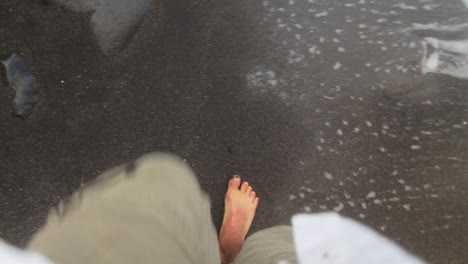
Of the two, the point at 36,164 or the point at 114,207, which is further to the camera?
the point at 36,164

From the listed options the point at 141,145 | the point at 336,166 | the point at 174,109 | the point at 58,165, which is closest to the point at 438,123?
the point at 336,166

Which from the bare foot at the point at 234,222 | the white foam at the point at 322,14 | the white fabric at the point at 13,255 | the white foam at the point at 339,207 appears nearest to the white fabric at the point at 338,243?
the white foam at the point at 339,207

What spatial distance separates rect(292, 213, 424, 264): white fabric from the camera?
1.81 metres

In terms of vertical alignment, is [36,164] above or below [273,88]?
below

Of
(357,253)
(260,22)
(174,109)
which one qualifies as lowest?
(357,253)

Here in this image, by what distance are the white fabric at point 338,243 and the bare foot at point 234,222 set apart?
0.71 feet

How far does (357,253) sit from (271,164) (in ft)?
1.77

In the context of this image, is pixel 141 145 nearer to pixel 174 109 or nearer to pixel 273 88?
pixel 174 109

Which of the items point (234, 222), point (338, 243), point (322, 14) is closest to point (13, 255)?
point (234, 222)

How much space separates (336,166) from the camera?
1.85m

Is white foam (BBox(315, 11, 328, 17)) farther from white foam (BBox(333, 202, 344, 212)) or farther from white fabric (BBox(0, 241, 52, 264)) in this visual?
white fabric (BBox(0, 241, 52, 264))

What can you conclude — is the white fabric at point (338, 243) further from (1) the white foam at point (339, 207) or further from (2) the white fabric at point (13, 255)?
(2) the white fabric at point (13, 255)

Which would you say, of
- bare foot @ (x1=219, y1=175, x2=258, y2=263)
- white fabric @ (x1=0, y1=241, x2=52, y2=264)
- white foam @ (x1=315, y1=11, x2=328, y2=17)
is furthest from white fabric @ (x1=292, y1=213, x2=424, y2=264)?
white fabric @ (x1=0, y1=241, x2=52, y2=264)

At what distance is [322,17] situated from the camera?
6.12 ft
